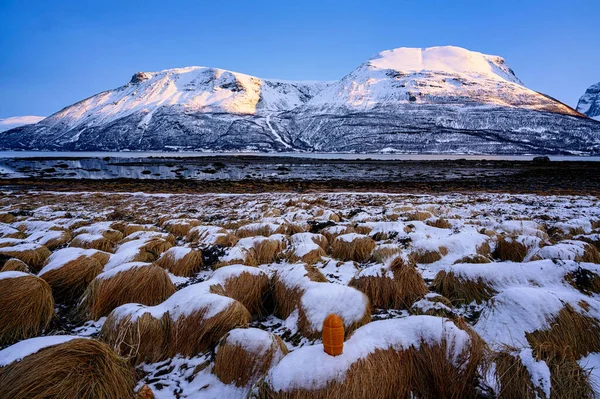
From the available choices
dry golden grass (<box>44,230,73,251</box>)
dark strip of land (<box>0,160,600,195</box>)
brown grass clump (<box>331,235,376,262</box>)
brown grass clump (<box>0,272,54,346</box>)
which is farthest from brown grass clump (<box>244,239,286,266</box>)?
dark strip of land (<box>0,160,600,195</box>)

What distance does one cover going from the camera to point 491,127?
17225 cm

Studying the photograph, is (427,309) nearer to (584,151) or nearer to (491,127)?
(584,151)

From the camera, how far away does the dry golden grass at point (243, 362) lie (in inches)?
99.3

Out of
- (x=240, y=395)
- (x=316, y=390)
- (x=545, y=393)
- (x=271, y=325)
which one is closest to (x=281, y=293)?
(x=271, y=325)

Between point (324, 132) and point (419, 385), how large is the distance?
202545 millimetres

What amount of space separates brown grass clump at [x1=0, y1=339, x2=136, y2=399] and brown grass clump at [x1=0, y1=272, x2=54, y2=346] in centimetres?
161

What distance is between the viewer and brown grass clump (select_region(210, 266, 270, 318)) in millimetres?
3910

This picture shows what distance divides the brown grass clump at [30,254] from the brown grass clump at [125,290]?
2.14 metres

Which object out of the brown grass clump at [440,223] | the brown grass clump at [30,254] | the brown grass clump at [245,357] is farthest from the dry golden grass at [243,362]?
the brown grass clump at [440,223]

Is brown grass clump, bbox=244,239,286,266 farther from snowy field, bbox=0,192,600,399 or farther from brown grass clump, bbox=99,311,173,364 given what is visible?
brown grass clump, bbox=99,311,173,364

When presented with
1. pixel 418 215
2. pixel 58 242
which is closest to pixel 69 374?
pixel 58 242

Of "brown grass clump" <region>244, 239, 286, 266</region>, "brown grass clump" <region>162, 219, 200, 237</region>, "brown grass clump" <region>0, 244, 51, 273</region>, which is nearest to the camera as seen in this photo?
"brown grass clump" <region>0, 244, 51, 273</region>

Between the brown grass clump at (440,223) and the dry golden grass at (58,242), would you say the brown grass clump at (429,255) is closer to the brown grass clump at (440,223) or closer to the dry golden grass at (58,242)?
the brown grass clump at (440,223)

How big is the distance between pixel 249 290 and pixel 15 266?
11.9 ft
